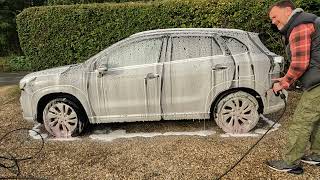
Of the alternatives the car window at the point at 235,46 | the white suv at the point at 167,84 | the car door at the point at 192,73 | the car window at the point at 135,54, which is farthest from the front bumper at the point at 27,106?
the car window at the point at 235,46

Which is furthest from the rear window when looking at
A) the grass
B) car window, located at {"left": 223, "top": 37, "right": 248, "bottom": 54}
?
the grass

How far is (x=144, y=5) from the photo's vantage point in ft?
30.3

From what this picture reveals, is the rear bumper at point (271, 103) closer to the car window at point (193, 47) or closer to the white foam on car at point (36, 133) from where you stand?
the car window at point (193, 47)

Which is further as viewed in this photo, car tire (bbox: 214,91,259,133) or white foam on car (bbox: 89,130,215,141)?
white foam on car (bbox: 89,130,215,141)

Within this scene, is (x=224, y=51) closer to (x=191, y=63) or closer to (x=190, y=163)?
(x=191, y=63)

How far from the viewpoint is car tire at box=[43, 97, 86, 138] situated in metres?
5.51

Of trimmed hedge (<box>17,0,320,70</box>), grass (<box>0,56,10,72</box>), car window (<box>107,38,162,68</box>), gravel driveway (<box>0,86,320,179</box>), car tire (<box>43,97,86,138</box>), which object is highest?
trimmed hedge (<box>17,0,320,70</box>)

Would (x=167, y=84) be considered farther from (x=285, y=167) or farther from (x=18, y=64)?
(x=18, y=64)

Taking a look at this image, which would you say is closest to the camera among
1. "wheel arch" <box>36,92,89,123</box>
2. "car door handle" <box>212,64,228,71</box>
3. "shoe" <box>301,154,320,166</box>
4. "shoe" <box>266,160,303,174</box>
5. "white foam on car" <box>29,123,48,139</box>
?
"shoe" <box>266,160,303,174</box>

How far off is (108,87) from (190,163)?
69.8 inches

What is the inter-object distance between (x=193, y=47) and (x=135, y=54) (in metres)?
0.92

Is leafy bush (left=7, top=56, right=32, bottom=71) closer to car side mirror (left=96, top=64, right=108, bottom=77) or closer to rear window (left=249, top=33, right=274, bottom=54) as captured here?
car side mirror (left=96, top=64, right=108, bottom=77)

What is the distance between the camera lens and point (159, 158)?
4758mm

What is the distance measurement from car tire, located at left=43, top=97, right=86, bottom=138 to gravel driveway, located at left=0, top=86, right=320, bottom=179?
0.20 m
